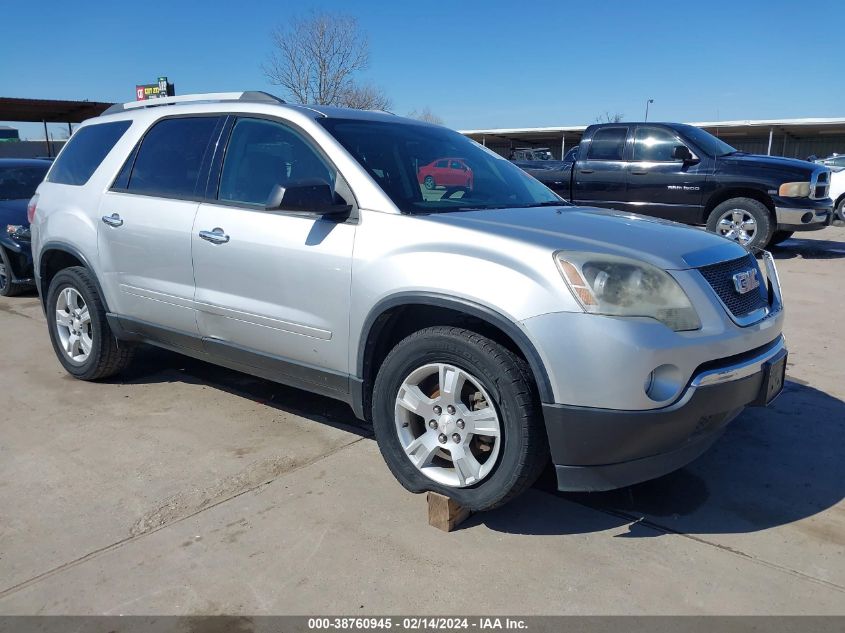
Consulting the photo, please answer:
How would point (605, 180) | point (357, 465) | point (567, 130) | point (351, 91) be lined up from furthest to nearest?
point (567, 130)
point (351, 91)
point (605, 180)
point (357, 465)

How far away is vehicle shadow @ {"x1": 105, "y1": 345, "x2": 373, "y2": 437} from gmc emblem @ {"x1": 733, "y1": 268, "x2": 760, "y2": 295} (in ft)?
7.11

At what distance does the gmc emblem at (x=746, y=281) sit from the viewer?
9.84 ft

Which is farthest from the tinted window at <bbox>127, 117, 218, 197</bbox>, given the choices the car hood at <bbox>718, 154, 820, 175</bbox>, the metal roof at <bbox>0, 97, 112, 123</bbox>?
the metal roof at <bbox>0, 97, 112, 123</bbox>

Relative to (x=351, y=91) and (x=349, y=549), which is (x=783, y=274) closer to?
(x=349, y=549)

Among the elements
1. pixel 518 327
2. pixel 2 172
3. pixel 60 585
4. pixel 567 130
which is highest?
pixel 567 130

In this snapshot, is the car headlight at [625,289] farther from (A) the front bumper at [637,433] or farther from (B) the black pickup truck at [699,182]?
(B) the black pickup truck at [699,182]

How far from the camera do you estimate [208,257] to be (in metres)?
3.81

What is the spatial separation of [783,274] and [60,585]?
898 centimetres

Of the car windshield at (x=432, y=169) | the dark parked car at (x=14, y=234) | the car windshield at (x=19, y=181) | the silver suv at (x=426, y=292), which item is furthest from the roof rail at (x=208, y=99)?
the car windshield at (x=19, y=181)

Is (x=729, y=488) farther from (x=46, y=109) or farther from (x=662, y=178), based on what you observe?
(x=46, y=109)

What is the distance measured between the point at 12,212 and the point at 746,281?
8389 millimetres

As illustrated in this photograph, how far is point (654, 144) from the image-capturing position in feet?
34.5

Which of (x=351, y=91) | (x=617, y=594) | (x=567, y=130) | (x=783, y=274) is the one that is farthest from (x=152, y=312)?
(x=567, y=130)

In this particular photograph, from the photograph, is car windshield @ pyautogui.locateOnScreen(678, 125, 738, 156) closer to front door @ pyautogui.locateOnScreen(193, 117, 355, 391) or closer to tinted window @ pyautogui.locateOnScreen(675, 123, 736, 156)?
tinted window @ pyautogui.locateOnScreen(675, 123, 736, 156)
